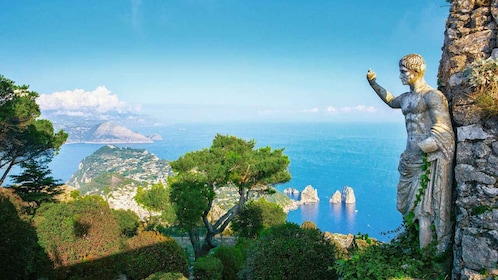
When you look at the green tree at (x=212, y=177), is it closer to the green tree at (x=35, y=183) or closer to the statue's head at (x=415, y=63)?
the green tree at (x=35, y=183)

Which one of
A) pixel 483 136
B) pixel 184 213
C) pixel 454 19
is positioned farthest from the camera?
pixel 184 213

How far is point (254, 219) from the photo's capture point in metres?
15.7

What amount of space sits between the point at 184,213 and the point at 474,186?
9.51 metres

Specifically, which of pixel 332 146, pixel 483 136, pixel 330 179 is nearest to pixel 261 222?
pixel 483 136

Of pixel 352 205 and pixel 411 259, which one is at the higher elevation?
pixel 411 259

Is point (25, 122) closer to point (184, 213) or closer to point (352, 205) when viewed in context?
point (184, 213)

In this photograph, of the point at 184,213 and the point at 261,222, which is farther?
the point at 261,222

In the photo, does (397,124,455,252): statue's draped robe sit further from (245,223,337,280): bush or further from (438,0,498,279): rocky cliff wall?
(245,223,337,280): bush

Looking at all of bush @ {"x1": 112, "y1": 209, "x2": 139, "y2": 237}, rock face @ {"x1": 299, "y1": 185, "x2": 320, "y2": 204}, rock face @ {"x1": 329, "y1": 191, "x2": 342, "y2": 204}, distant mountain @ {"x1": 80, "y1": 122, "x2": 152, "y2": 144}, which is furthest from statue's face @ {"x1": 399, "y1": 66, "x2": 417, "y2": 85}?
distant mountain @ {"x1": 80, "y1": 122, "x2": 152, "y2": 144}

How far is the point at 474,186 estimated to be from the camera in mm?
3322

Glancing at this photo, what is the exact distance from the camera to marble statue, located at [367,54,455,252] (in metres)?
3.51

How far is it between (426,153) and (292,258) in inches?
117

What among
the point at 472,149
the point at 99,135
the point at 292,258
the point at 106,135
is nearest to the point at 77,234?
the point at 292,258

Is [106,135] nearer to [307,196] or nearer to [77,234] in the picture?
[307,196]
